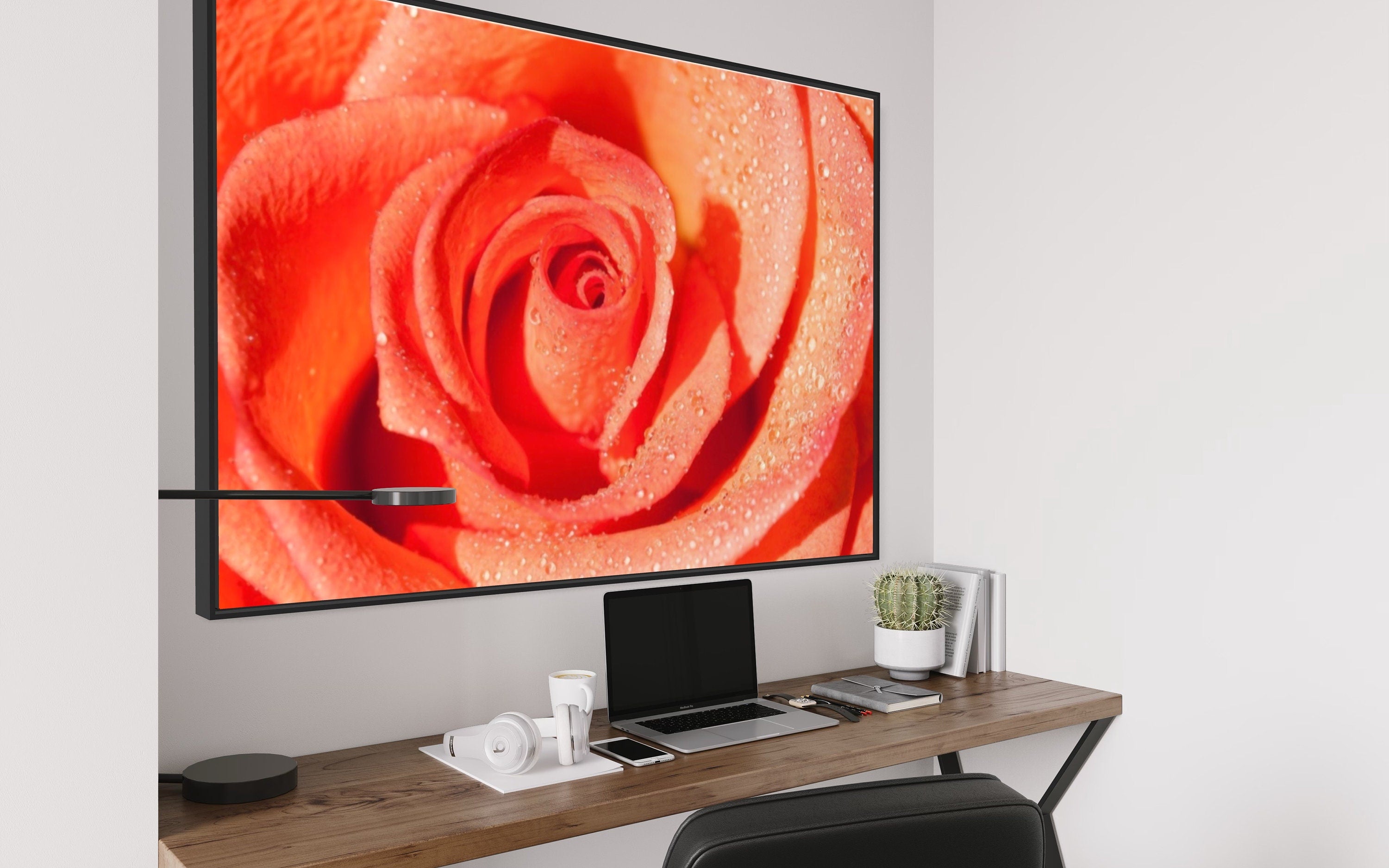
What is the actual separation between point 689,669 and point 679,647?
2.0 inches

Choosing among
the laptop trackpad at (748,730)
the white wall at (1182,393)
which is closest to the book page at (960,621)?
the white wall at (1182,393)

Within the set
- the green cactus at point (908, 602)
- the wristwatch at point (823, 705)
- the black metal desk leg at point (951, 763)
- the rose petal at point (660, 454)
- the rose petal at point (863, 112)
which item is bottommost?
the black metal desk leg at point (951, 763)

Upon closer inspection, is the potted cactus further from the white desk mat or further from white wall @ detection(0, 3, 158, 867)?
white wall @ detection(0, 3, 158, 867)

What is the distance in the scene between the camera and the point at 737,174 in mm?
2402

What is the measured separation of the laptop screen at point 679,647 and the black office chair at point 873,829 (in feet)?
3.28

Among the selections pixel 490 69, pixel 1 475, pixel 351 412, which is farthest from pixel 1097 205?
pixel 1 475

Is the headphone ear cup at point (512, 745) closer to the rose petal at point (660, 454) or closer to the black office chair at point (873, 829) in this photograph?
the rose petal at point (660, 454)

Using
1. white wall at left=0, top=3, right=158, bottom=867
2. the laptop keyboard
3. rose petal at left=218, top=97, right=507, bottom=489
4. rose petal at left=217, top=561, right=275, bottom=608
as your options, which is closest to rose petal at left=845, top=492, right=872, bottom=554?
the laptop keyboard

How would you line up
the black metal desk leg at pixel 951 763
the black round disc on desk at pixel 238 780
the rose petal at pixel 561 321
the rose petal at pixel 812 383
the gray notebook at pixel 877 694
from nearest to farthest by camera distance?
the black round disc on desk at pixel 238 780
the rose petal at pixel 561 321
the gray notebook at pixel 877 694
the rose petal at pixel 812 383
the black metal desk leg at pixel 951 763

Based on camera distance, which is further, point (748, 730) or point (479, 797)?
point (748, 730)

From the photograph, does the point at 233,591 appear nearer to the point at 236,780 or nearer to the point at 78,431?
the point at 236,780

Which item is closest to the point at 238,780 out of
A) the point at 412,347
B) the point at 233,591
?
the point at 233,591

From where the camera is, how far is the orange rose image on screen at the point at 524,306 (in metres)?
1.84

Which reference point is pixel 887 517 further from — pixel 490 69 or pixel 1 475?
pixel 1 475
